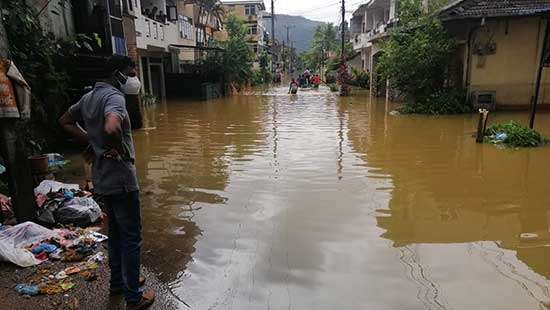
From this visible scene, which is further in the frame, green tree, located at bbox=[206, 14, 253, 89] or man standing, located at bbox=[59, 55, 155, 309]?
green tree, located at bbox=[206, 14, 253, 89]

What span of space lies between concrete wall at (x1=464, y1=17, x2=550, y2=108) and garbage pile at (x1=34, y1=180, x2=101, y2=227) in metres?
14.1

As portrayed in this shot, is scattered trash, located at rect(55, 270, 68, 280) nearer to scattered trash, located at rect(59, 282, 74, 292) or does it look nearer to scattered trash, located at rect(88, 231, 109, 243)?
scattered trash, located at rect(59, 282, 74, 292)

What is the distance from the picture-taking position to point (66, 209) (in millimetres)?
5086

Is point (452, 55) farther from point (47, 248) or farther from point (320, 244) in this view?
point (47, 248)

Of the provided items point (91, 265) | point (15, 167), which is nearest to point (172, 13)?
point (15, 167)

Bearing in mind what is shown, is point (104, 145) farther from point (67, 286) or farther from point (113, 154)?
point (67, 286)

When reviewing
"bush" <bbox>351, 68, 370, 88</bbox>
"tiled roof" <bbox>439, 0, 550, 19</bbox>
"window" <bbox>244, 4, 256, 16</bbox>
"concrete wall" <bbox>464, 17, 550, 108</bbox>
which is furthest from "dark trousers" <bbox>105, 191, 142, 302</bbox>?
"window" <bbox>244, 4, 256, 16</bbox>

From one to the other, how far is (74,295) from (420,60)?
1442 cm

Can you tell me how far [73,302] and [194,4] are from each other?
32251 millimetres

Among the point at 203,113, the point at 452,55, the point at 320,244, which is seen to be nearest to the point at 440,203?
the point at 320,244

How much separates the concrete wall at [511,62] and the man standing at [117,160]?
48.7ft

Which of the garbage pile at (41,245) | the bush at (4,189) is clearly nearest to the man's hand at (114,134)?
the garbage pile at (41,245)

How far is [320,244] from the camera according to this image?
480cm

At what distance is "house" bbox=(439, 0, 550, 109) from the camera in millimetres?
14922
